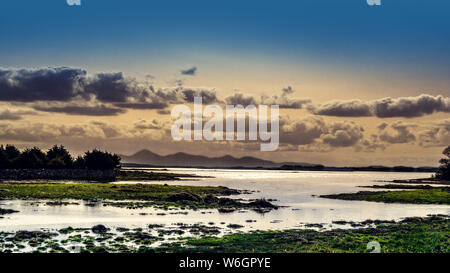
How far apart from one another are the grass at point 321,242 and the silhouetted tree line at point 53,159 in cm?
9071

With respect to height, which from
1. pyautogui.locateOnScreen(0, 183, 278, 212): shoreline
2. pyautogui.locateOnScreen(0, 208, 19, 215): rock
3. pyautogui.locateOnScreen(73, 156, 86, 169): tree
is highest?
pyautogui.locateOnScreen(73, 156, 86, 169): tree

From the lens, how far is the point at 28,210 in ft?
155

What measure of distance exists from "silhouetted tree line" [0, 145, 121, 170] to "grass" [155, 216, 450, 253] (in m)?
90.7

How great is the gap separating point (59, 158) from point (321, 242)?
322 ft

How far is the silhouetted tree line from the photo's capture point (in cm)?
11044

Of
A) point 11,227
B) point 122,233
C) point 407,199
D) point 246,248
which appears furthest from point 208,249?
point 407,199

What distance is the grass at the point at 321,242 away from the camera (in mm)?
27766

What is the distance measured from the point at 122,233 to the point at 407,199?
5300 cm

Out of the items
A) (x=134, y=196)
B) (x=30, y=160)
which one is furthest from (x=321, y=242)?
(x=30, y=160)

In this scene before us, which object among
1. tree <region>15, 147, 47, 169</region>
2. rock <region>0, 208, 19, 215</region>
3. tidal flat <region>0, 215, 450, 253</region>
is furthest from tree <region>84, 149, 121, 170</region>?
tidal flat <region>0, 215, 450, 253</region>

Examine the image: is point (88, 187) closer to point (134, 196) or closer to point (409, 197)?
point (134, 196)

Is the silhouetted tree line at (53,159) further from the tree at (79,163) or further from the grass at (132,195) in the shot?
the grass at (132,195)

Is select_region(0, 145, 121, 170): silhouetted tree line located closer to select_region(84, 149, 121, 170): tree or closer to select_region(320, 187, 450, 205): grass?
select_region(84, 149, 121, 170): tree

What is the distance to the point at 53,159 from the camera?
377 feet
